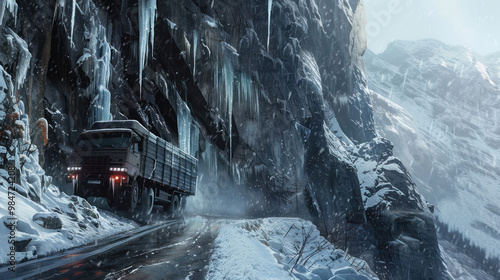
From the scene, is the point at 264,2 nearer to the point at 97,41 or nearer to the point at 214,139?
the point at 214,139

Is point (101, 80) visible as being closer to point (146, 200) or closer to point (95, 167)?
point (95, 167)

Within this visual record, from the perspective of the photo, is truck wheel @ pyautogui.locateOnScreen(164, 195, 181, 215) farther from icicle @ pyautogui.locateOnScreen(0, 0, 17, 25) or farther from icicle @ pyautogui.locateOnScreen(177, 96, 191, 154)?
icicle @ pyautogui.locateOnScreen(0, 0, 17, 25)

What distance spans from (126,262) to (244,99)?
32.5m

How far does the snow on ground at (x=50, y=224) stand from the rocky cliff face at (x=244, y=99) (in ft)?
24.2

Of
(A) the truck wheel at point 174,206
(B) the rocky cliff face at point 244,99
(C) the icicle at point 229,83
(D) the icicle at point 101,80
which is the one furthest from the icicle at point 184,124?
(A) the truck wheel at point 174,206

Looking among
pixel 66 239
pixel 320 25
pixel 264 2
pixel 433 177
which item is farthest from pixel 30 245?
pixel 433 177

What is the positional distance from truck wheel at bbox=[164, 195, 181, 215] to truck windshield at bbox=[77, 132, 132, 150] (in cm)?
675

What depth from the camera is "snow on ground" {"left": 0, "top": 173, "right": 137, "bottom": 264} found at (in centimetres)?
618

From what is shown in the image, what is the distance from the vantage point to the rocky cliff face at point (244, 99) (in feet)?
64.7

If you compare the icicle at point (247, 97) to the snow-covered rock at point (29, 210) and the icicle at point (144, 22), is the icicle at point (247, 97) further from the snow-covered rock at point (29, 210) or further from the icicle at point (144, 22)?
the snow-covered rock at point (29, 210)

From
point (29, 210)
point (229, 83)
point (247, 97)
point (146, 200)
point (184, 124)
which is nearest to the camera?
point (29, 210)

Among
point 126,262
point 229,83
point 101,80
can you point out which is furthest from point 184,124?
point 126,262

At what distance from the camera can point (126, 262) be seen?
637cm

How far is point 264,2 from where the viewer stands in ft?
135
